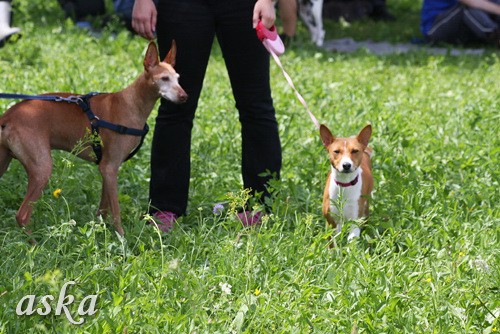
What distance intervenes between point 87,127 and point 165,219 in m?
0.69

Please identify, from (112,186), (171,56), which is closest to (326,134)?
(171,56)

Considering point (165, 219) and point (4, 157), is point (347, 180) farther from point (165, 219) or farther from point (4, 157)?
point (4, 157)

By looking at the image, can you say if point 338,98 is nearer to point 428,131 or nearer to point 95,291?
point 428,131

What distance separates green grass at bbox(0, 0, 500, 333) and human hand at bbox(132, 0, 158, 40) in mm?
780

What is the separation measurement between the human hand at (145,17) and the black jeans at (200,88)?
5.9 inches

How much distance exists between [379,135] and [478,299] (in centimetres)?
321

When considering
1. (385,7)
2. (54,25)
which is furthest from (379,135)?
(385,7)

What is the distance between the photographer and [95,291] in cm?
398

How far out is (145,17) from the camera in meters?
4.88

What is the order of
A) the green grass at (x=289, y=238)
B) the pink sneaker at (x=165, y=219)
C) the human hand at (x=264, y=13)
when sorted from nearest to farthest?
the green grass at (x=289, y=238), the human hand at (x=264, y=13), the pink sneaker at (x=165, y=219)

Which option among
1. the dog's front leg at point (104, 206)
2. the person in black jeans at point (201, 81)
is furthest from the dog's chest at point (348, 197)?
the dog's front leg at point (104, 206)

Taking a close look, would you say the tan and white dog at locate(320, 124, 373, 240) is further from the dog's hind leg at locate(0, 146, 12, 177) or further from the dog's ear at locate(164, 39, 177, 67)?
the dog's hind leg at locate(0, 146, 12, 177)

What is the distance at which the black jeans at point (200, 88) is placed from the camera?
16.5 ft

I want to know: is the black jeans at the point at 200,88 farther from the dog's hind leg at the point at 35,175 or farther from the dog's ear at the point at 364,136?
the dog's hind leg at the point at 35,175
